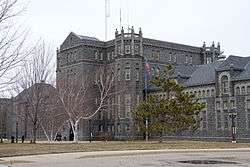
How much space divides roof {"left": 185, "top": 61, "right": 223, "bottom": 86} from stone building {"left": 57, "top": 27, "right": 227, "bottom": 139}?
3.88ft

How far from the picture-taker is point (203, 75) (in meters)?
91.0

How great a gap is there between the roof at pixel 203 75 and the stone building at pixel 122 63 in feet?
3.88

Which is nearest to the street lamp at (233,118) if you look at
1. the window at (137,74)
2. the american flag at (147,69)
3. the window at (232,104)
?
the window at (232,104)

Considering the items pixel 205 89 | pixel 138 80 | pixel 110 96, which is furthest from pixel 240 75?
pixel 110 96

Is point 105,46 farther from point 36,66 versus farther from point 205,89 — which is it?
point 36,66

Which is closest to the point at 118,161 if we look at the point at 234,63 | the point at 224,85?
the point at 224,85

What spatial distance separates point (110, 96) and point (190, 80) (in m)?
17.7

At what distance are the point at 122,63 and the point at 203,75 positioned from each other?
16.5 m

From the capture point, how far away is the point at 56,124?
78.9 meters

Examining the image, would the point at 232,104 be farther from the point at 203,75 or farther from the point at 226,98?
the point at 203,75

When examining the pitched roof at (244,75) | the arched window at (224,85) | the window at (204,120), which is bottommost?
the window at (204,120)

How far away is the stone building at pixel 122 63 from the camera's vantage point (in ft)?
314

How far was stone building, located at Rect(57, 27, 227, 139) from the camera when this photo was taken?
95.8 metres

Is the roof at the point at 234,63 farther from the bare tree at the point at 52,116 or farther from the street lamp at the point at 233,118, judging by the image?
the bare tree at the point at 52,116
